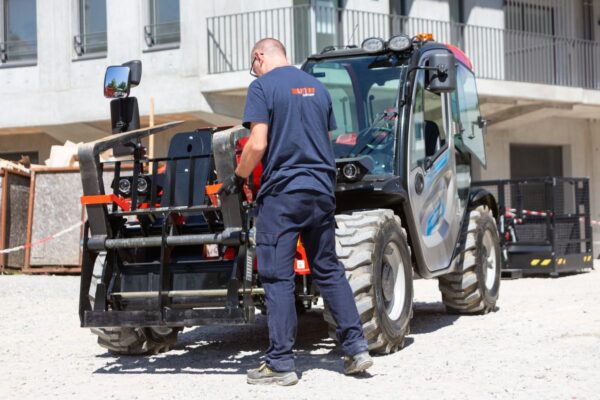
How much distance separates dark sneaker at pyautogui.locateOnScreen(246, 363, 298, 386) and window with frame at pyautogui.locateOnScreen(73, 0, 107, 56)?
17.4 meters

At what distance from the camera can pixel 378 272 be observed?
7.96m

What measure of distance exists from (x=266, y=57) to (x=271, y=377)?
2.03 metres

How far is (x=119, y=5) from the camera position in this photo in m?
23.1

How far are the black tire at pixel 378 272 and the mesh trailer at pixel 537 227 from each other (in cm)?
916

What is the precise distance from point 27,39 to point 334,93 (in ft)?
52.6

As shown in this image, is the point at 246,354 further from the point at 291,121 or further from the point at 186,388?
the point at 291,121

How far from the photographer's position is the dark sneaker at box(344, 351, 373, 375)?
23.0 ft

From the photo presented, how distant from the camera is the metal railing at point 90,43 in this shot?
23.4 meters

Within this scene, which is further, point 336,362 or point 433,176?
point 433,176

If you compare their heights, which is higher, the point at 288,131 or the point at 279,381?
the point at 288,131

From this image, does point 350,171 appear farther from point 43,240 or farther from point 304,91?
point 43,240

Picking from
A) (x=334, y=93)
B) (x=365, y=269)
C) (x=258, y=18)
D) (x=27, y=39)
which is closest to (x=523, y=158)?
(x=258, y=18)

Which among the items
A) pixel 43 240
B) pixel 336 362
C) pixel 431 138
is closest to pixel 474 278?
pixel 431 138

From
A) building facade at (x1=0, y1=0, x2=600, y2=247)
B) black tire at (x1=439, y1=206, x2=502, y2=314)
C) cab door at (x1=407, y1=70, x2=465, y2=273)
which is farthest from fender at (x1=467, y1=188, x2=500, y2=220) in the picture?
building facade at (x1=0, y1=0, x2=600, y2=247)
